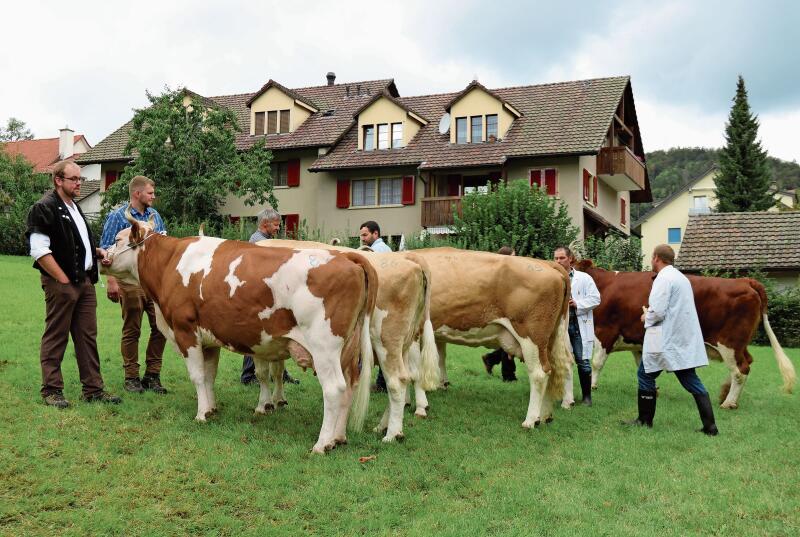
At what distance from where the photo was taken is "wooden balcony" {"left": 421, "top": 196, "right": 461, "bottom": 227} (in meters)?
36.0

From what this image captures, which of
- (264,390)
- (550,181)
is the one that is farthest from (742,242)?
(264,390)

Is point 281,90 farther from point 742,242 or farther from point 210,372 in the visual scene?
point 210,372

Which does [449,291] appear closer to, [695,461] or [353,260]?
[353,260]

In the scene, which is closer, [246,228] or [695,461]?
[695,461]

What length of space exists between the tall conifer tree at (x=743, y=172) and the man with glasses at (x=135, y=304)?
179ft

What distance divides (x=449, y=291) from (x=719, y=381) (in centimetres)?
681

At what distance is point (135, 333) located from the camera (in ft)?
30.3

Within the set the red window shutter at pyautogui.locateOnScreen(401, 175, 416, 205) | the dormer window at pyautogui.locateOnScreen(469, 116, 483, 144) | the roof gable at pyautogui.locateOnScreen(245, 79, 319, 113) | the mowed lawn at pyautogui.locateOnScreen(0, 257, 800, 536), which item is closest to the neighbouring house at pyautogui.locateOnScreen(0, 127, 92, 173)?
the roof gable at pyautogui.locateOnScreen(245, 79, 319, 113)

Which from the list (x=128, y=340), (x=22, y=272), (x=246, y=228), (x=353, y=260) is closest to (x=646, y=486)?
(x=353, y=260)

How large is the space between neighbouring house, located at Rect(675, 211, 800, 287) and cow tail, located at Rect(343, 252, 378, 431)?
2289cm

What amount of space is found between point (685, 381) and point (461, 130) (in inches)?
1182

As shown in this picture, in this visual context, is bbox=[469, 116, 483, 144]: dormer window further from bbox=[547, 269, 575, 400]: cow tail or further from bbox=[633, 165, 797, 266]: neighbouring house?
bbox=[633, 165, 797, 266]: neighbouring house

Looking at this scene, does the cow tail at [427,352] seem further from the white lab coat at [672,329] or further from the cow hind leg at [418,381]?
the white lab coat at [672,329]

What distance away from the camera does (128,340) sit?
9219mm
